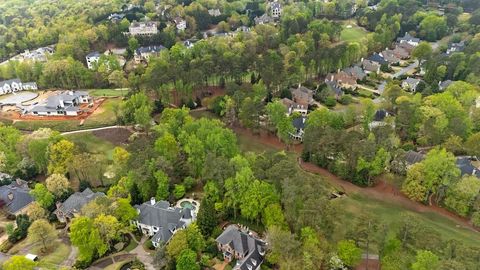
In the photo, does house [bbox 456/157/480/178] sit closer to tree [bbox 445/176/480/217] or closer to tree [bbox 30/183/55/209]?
tree [bbox 445/176/480/217]

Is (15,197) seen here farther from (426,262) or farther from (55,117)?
(426,262)

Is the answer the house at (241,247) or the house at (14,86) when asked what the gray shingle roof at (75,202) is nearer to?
the house at (241,247)

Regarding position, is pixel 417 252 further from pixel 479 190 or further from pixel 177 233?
pixel 177 233

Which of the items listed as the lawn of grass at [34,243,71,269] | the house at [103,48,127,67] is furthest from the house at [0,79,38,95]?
the lawn of grass at [34,243,71,269]

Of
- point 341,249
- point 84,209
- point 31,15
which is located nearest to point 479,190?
point 341,249

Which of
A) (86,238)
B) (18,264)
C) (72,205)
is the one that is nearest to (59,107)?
(72,205)
